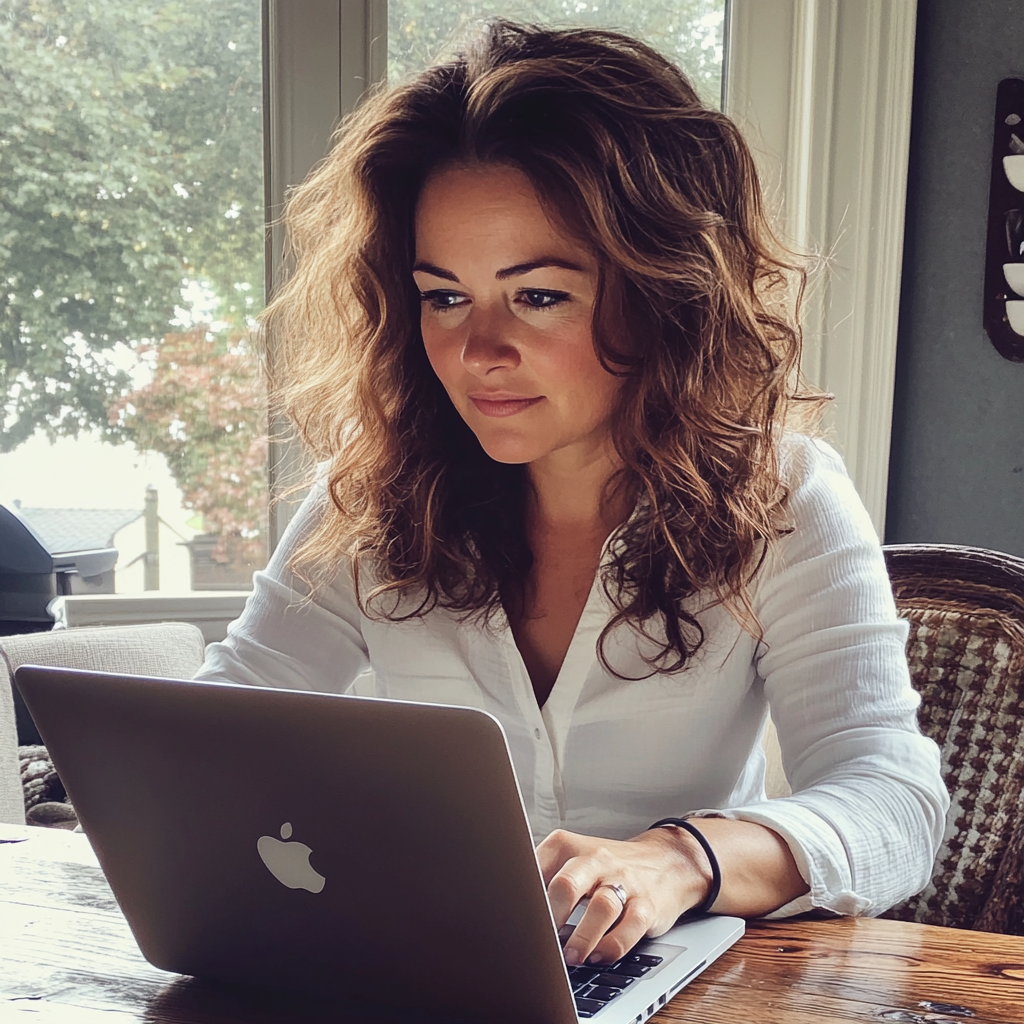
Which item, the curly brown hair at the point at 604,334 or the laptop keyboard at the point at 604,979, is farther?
the curly brown hair at the point at 604,334

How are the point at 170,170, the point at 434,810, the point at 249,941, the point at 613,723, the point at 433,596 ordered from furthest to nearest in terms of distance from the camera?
the point at 170,170 < the point at 433,596 < the point at 613,723 < the point at 249,941 < the point at 434,810

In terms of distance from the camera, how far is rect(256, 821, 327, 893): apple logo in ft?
2.23

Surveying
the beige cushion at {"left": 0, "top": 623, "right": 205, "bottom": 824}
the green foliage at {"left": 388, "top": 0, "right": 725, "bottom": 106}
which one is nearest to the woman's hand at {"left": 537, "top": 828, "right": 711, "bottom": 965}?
the beige cushion at {"left": 0, "top": 623, "right": 205, "bottom": 824}

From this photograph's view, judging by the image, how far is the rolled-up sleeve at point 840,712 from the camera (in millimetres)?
960

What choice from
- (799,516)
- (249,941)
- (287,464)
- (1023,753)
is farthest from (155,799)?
(287,464)

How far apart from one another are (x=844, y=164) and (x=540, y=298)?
1194 millimetres

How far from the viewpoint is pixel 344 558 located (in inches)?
54.4

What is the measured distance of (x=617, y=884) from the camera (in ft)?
2.56

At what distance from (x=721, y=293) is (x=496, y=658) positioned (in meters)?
0.45

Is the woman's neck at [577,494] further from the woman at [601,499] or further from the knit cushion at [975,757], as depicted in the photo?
the knit cushion at [975,757]

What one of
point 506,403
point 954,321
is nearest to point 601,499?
point 506,403

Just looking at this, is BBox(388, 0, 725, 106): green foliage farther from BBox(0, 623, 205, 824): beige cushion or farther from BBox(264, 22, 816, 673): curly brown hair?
BBox(0, 623, 205, 824): beige cushion

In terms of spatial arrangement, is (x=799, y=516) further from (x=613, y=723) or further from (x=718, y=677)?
(x=613, y=723)

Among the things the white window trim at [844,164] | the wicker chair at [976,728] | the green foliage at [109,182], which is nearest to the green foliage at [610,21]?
the white window trim at [844,164]
